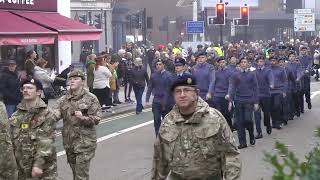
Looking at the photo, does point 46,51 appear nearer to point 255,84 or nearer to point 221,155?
point 255,84

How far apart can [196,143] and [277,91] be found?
997 cm

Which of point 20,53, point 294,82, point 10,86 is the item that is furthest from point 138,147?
point 20,53

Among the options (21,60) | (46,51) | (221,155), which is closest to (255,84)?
(221,155)

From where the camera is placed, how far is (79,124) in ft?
24.6

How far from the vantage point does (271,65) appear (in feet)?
47.9

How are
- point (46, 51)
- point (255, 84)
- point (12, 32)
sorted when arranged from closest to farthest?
1. point (255, 84)
2. point (12, 32)
3. point (46, 51)

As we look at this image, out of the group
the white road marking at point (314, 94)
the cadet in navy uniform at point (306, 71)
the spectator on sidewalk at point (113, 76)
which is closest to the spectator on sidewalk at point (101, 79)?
the spectator on sidewalk at point (113, 76)

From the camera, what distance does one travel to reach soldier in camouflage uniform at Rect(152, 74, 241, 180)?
482 centimetres

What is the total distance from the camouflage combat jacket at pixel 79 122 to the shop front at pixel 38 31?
1086 centimetres

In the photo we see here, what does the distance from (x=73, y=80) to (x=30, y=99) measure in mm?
1219

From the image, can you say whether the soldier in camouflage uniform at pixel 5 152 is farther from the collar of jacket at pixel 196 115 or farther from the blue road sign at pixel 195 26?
the blue road sign at pixel 195 26

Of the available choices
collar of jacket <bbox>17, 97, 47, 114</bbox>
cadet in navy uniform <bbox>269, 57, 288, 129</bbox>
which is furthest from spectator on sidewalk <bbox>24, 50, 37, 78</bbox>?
collar of jacket <bbox>17, 97, 47, 114</bbox>

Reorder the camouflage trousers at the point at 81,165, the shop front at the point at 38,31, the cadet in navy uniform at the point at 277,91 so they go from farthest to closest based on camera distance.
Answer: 1. the shop front at the point at 38,31
2. the cadet in navy uniform at the point at 277,91
3. the camouflage trousers at the point at 81,165

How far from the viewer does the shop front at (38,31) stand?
19.5 m
